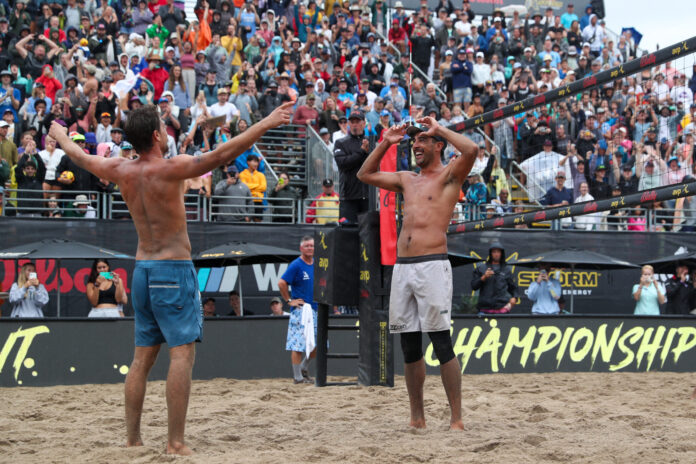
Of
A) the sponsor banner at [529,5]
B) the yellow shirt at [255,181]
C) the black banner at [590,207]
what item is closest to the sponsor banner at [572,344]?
the black banner at [590,207]

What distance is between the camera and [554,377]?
10.5 m

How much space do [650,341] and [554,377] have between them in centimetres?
187

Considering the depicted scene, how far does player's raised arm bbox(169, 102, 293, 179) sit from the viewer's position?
15.8ft

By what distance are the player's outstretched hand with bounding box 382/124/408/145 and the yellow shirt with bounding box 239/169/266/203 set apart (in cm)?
779

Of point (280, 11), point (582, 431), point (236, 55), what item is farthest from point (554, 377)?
point (280, 11)

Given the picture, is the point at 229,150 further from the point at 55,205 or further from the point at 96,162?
the point at 55,205

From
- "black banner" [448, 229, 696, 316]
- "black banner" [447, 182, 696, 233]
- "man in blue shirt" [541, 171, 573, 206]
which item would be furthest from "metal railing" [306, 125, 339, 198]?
"black banner" [447, 182, 696, 233]

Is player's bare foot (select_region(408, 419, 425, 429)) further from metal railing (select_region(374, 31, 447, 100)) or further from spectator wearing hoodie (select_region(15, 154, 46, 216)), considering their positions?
metal railing (select_region(374, 31, 447, 100))

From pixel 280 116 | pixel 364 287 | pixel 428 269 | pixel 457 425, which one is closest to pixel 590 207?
pixel 428 269

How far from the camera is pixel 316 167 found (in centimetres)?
1516

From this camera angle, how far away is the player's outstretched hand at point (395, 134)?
6305 millimetres

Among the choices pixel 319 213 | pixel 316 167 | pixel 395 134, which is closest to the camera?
pixel 395 134

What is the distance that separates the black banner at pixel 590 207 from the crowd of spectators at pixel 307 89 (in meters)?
4.66

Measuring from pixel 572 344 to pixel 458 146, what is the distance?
6.27 meters
